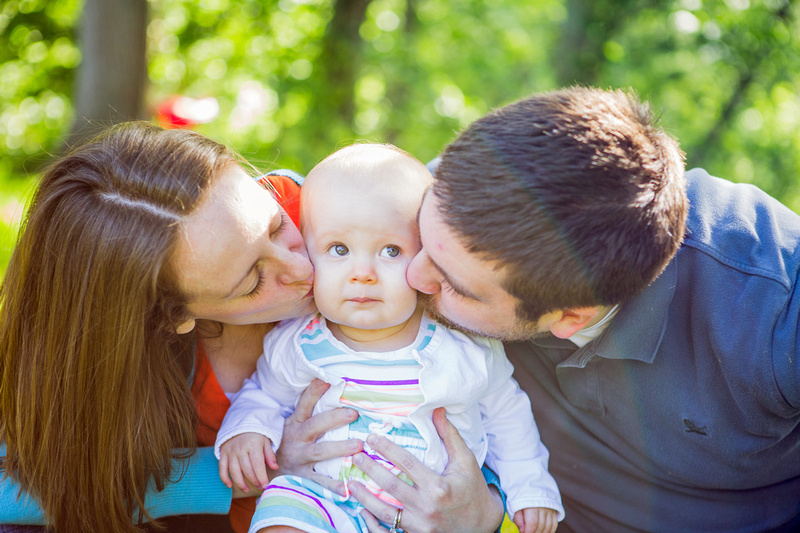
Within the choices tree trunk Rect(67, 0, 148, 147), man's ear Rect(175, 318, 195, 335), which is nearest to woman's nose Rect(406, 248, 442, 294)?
man's ear Rect(175, 318, 195, 335)

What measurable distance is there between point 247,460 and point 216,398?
11.3 inches

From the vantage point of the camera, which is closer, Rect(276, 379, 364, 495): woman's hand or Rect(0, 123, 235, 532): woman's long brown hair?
Rect(0, 123, 235, 532): woman's long brown hair

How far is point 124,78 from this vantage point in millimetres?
4629

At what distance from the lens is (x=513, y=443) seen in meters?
1.92

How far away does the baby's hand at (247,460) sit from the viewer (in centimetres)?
177

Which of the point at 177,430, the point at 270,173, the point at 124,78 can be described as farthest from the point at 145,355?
the point at 124,78

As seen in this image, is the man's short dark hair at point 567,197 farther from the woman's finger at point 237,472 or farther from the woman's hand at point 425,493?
the woman's finger at point 237,472

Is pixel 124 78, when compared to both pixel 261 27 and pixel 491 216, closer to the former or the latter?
pixel 261 27

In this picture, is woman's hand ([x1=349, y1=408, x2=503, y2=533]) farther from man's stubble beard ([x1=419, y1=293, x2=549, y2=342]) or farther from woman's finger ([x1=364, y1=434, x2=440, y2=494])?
Result: man's stubble beard ([x1=419, y1=293, x2=549, y2=342])

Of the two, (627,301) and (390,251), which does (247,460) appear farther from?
(627,301)

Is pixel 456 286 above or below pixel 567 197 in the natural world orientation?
below

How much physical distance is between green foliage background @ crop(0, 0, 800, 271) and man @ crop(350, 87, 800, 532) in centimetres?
328

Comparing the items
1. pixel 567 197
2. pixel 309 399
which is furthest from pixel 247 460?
pixel 567 197

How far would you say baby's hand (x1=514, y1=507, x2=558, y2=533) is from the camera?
1.80 meters
